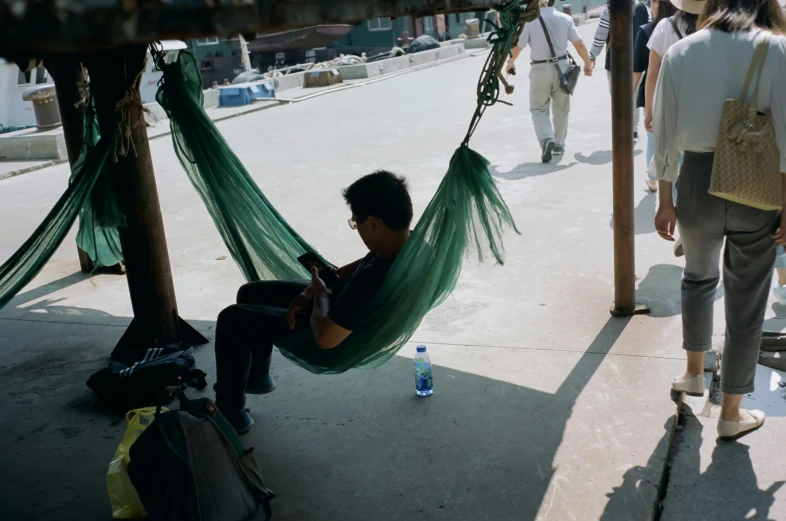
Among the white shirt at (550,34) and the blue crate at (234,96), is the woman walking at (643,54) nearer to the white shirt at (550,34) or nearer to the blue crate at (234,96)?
the white shirt at (550,34)

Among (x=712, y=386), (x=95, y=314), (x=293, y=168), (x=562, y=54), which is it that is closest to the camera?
(x=712, y=386)

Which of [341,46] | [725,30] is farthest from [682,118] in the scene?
[341,46]

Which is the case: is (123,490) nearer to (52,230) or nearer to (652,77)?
(52,230)

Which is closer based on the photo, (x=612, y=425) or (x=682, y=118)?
(x=682, y=118)

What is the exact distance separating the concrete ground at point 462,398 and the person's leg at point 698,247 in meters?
0.30

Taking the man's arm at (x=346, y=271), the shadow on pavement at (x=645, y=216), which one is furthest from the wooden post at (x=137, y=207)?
the shadow on pavement at (x=645, y=216)

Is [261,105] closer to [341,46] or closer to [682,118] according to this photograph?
[682,118]

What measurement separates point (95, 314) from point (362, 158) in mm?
4241

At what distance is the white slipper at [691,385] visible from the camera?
3.02m

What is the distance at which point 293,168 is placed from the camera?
827 cm

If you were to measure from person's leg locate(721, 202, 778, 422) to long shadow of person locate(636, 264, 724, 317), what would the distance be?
3.72 feet

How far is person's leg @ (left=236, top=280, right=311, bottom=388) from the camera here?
3164mm

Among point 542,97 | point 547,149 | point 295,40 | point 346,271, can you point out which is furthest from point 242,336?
point 295,40

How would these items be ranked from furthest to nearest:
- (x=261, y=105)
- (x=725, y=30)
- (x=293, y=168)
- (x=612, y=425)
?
(x=261, y=105) < (x=293, y=168) < (x=612, y=425) < (x=725, y=30)
